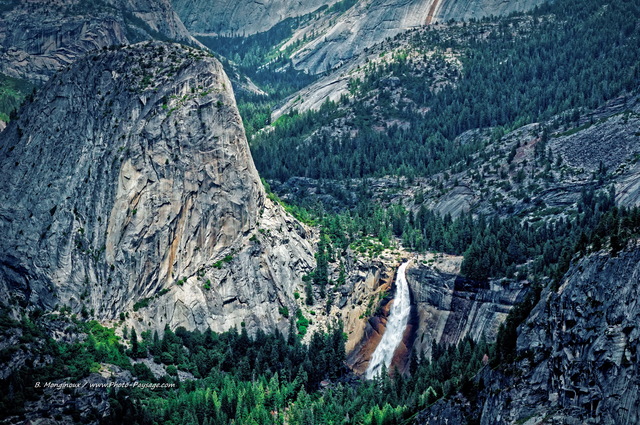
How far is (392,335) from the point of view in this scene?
19588 centimetres

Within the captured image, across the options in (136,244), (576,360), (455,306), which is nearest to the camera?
(576,360)

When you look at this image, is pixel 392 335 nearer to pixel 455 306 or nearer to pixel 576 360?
pixel 455 306

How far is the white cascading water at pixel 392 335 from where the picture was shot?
191 m

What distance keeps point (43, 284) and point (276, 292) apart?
41.0 m

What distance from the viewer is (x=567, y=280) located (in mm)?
133125

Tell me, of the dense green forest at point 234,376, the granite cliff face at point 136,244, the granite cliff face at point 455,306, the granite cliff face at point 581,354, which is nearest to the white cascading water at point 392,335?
the granite cliff face at point 455,306

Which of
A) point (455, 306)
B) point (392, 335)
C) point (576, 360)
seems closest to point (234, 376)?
point (392, 335)

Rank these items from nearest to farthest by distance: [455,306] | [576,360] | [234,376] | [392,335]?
[576,360] → [234,376] → [455,306] → [392,335]

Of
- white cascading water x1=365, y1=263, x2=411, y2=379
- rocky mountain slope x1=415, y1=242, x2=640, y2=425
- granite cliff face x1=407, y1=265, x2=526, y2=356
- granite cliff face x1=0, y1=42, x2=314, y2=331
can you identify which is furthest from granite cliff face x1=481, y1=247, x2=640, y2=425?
granite cliff face x1=0, y1=42, x2=314, y2=331

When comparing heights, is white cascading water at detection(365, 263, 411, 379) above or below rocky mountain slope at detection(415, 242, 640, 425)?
below

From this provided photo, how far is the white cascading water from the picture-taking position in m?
191

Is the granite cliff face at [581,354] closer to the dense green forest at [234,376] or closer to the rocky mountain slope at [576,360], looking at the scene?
the rocky mountain slope at [576,360]

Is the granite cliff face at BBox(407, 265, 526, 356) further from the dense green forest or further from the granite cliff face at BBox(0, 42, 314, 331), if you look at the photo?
the granite cliff face at BBox(0, 42, 314, 331)

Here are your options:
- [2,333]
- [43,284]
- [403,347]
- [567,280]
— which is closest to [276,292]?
[403,347]
